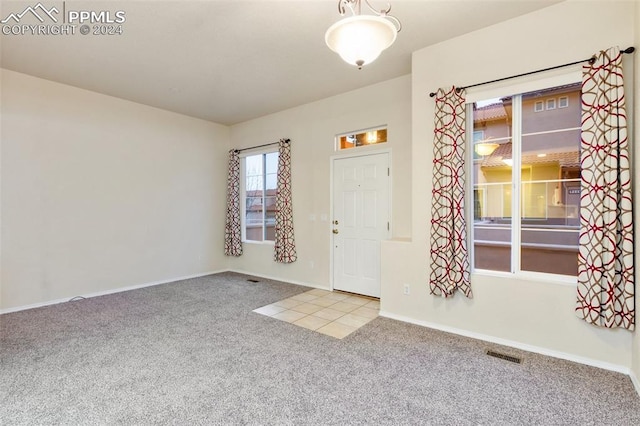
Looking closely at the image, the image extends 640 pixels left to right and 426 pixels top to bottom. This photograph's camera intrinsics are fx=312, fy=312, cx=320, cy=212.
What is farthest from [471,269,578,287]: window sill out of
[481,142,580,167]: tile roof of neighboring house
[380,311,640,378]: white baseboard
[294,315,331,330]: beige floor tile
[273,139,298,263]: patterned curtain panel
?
[273,139,298,263]: patterned curtain panel

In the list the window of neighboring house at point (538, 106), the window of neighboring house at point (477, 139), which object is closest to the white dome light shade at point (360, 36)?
the window of neighboring house at point (477, 139)

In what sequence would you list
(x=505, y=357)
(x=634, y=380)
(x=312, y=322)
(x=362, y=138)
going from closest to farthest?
(x=634, y=380)
(x=505, y=357)
(x=312, y=322)
(x=362, y=138)

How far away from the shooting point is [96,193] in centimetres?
455

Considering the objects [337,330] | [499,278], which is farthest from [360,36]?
[337,330]

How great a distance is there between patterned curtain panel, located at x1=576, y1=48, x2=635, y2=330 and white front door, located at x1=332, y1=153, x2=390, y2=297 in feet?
7.01

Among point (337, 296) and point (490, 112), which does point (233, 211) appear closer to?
point (337, 296)

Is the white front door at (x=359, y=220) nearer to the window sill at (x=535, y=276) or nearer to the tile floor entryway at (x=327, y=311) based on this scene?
the tile floor entryway at (x=327, y=311)

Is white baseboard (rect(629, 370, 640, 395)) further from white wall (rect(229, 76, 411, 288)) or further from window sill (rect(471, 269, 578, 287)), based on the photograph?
white wall (rect(229, 76, 411, 288))

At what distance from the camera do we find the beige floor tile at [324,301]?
4152 mm

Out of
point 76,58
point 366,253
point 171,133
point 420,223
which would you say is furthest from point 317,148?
point 76,58

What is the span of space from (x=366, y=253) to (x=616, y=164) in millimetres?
2792

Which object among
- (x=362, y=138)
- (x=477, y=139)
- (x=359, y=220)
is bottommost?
(x=359, y=220)

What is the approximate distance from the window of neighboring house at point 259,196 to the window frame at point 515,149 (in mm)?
3422

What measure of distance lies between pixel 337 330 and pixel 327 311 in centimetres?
60
